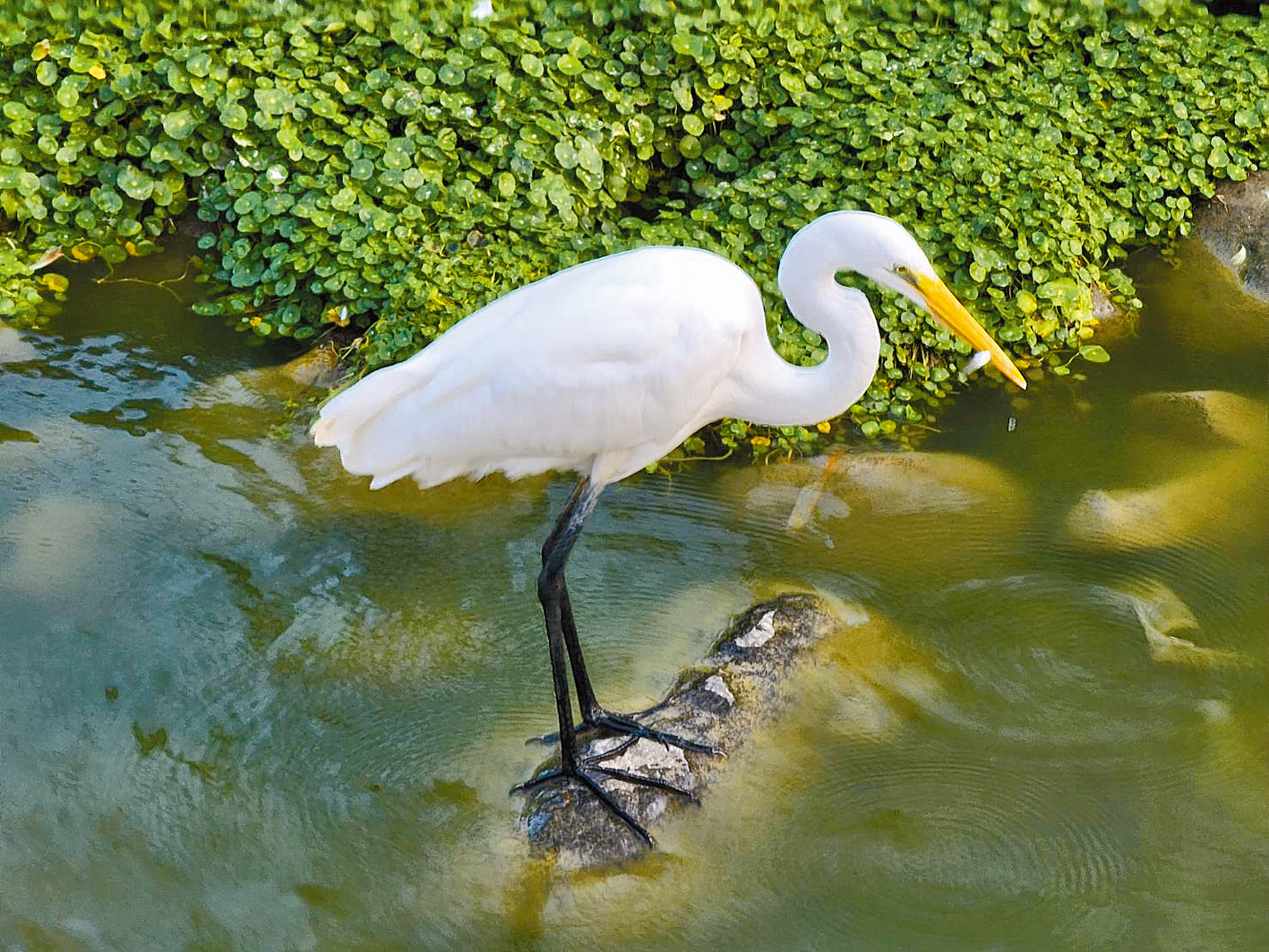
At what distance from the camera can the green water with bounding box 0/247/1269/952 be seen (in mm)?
3291

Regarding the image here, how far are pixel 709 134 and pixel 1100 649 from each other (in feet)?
9.09

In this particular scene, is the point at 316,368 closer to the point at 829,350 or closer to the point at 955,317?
the point at 829,350

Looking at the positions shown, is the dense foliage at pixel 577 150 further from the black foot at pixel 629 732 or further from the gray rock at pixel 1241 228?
the black foot at pixel 629 732

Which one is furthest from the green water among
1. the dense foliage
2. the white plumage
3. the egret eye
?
the egret eye

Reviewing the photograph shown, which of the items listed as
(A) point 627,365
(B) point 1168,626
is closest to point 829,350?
(A) point 627,365

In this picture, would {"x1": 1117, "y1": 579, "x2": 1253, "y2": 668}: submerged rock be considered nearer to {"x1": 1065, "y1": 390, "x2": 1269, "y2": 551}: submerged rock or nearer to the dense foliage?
{"x1": 1065, "y1": 390, "x2": 1269, "y2": 551}: submerged rock

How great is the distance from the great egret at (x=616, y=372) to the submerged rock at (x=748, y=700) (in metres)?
0.05

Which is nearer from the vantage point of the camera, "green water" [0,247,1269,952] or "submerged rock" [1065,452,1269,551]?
"green water" [0,247,1269,952]

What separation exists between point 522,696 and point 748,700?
0.63m

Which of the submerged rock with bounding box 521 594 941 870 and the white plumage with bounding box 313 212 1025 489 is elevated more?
the white plumage with bounding box 313 212 1025 489

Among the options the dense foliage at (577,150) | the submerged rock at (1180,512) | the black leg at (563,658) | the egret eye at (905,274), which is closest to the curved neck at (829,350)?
the egret eye at (905,274)

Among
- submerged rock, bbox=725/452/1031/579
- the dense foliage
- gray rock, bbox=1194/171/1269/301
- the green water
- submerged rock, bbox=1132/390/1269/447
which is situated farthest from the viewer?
gray rock, bbox=1194/171/1269/301

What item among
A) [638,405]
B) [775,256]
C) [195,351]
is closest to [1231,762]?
[638,405]

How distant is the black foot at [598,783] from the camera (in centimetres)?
345
